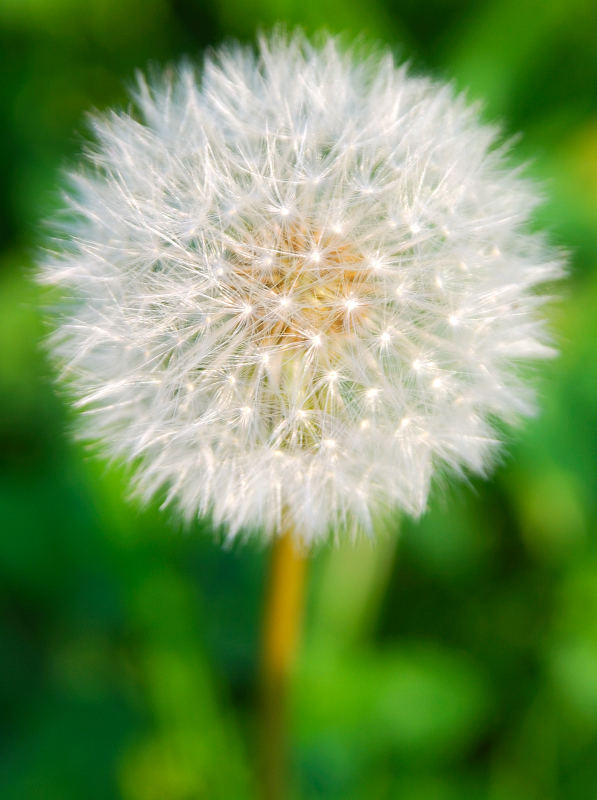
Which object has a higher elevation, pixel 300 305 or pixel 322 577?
pixel 300 305

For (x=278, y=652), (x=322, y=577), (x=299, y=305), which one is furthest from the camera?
(x=322, y=577)

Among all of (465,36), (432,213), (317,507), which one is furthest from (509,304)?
(465,36)

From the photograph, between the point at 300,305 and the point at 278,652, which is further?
the point at 278,652

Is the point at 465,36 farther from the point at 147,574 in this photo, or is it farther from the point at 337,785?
the point at 337,785

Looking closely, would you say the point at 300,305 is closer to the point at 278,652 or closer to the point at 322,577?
the point at 278,652

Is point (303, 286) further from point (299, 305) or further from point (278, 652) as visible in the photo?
point (278, 652)

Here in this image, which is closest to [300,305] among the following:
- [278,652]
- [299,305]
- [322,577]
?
[299,305]

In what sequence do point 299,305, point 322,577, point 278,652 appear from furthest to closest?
point 322,577 < point 278,652 < point 299,305
